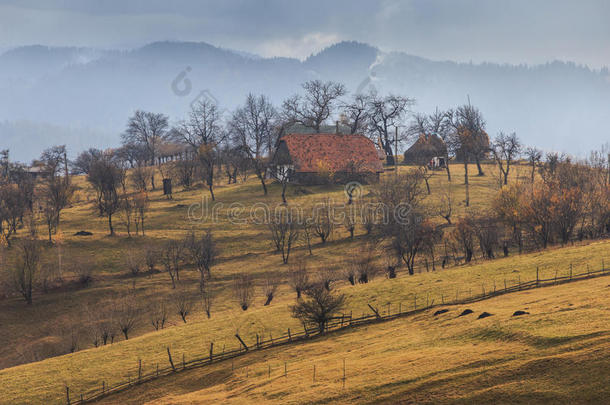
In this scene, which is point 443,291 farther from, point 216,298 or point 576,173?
point 576,173

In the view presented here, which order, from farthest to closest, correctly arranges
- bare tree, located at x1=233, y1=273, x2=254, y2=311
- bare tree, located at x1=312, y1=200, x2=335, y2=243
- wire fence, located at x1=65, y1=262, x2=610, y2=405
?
bare tree, located at x1=312, y1=200, x2=335, y2=243
bare tree, located at x1=233, y1=273, x2=254, y2=311
wire fence, located at x1=65, y1=262, x2=610, y2=405

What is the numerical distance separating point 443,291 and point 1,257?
5575 cm

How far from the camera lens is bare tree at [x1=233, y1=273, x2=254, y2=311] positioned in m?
48.2

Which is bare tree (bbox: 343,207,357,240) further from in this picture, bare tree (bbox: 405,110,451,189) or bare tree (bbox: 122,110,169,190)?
bare tree (bbox: 122,110,169,190)

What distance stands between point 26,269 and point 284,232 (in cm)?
3370

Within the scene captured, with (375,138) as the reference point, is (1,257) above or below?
below

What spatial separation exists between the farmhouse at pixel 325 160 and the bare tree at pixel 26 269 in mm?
52111

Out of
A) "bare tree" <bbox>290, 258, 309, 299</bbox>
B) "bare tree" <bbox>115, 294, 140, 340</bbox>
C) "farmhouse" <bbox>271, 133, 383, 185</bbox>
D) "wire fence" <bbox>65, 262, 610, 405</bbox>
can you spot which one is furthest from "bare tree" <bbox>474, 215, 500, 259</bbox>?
"farmhouse" <bbox>271, 133, 383, 185</bbox>

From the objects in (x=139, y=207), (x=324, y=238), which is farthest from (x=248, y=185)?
(x=324, y=238)

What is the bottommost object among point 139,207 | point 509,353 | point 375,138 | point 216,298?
point 216,298

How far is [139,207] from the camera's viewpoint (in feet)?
252

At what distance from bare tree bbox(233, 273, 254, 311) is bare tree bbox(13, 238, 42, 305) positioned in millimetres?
24489

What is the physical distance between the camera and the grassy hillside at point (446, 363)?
1922 cm

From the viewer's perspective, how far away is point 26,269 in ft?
183
